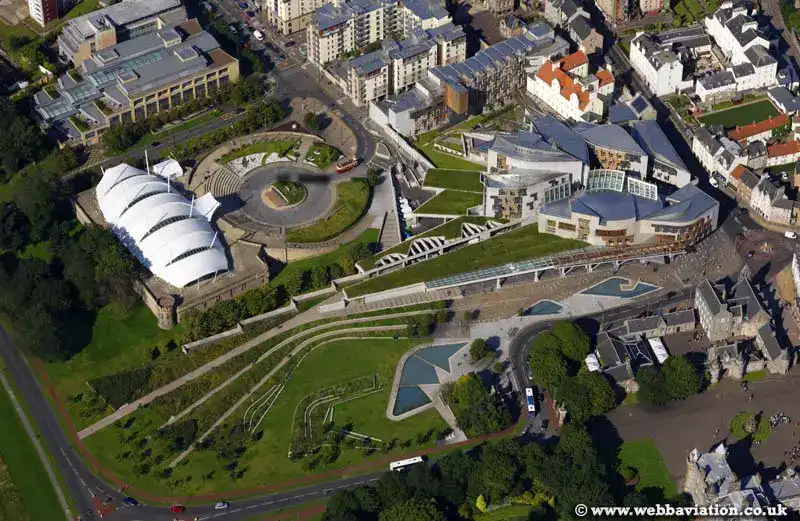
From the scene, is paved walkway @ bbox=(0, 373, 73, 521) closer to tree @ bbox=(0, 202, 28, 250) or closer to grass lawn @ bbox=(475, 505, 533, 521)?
tree @ bbox=(0, 202, 28, 250)

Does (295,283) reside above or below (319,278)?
above

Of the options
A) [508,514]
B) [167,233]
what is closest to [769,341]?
[508,514]

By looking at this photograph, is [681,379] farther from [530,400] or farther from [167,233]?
[167,233]

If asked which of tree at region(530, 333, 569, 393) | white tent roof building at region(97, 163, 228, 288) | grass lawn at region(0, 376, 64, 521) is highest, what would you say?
white tent roof building at region(97, 163, 228, 288)

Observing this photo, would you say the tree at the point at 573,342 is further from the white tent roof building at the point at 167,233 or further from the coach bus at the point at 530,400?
the white tent roof building at the point at 167,233

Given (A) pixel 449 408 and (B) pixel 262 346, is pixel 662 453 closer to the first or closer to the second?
(A) pixel 449 408

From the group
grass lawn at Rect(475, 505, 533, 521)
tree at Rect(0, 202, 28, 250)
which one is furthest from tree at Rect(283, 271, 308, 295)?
grass lawn at Rect(475, 505, 533, 521)

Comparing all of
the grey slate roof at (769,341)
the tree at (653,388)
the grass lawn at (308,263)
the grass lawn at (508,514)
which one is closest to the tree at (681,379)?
the tree at (653,388)
